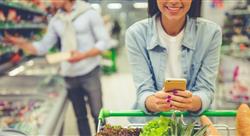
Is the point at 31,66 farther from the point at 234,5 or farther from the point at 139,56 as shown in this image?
the point at 139,56

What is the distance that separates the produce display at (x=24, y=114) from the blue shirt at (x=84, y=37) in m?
0.43

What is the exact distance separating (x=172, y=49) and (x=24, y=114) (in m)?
2.24

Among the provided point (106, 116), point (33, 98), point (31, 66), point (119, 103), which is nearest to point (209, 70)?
point (106, 116)

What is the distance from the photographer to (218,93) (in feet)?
19.6

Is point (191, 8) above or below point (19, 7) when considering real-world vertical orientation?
above

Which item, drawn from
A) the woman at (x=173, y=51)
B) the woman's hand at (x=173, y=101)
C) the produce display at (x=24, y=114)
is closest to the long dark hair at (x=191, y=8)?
the woman at (x=173, y=51)

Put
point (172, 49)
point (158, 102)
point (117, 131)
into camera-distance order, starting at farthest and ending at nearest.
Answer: point (172, 49) → point (158, 102) → point (117, 131)

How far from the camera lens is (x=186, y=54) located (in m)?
1.89

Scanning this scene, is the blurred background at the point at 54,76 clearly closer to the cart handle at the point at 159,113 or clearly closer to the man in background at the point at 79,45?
the man in background at the point at 79,45

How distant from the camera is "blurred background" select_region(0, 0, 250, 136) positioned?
3.90 meters

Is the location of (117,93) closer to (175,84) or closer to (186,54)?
(186,54)

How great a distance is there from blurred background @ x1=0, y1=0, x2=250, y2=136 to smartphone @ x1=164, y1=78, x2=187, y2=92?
199 cm

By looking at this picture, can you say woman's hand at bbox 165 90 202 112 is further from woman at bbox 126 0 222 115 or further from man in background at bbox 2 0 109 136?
man in background at bbox 2 0 109 136

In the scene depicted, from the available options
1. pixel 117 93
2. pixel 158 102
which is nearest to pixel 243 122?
pixel 158 102
